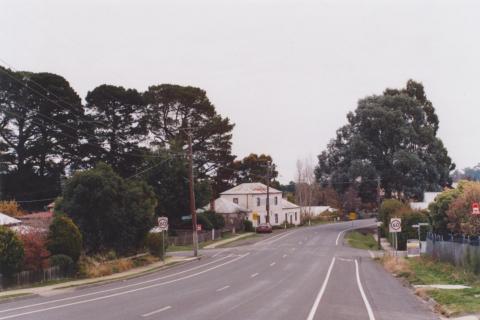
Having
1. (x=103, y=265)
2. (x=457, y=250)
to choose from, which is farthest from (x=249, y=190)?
(x=457, y=250)

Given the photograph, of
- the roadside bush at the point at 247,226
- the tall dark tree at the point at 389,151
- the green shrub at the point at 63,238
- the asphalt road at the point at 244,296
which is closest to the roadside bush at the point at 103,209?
the asphalt road at the point at 244,296

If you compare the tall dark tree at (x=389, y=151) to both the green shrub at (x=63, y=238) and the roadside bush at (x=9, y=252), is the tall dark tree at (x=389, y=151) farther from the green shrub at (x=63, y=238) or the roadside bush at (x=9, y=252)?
the roadside bush at (x=9, y=252)

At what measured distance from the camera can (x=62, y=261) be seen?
3150cm

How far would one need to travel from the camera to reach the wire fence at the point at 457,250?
2708cm

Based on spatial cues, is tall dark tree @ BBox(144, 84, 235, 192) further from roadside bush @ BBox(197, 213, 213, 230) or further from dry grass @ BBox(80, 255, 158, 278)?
dry grass @ BBox(80, 255, 158, 278)

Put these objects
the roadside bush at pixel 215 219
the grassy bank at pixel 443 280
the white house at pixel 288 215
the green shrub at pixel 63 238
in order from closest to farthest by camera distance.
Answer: the grassy bank at pixel 443 280 < the green shrub at pixel 63 238 < the roadside bush at pixel 215 219 < the white house at pixel 288 215

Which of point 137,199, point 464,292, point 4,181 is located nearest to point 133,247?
point 137,199

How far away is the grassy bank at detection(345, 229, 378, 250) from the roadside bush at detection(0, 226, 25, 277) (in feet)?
135

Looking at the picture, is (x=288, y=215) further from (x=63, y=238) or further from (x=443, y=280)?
(x=443, y=280)

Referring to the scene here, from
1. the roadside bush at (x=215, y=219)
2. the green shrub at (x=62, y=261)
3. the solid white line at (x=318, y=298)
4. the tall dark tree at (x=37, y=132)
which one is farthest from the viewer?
the roadside bush at (x=215, y=219)

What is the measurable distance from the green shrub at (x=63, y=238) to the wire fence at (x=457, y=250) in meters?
19.0

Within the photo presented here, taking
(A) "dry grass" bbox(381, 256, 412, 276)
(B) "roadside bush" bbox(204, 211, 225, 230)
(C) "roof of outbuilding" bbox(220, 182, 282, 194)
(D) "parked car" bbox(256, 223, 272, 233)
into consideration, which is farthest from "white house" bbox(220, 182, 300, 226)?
(A) "dry grass" bbox(381, 256, 412, 276)

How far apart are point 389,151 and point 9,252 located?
71197 mm

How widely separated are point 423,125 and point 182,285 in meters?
71.0
